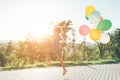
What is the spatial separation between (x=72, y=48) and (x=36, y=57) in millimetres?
5192

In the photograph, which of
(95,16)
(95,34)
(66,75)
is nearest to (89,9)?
(95,16)

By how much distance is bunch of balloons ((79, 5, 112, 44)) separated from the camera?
12.4m

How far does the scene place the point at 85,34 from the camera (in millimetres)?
12914

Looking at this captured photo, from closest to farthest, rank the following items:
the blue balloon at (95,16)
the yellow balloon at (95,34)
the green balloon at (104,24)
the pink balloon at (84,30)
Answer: the green balloon at (104,24)
the yellow balloon at (95,34)
the blue balloon at (95,16)
the pink balloon at (84,30)

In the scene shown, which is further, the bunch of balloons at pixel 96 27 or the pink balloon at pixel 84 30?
the pink balloon at pixel 84 30

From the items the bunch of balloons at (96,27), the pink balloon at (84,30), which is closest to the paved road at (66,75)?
the bunch of balloons at (96,27)

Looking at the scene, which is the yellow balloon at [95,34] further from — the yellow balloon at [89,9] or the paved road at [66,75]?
the paved road at [66,75]

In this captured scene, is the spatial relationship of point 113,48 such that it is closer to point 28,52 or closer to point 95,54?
point 95,54

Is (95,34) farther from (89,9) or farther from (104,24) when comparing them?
(89,9)

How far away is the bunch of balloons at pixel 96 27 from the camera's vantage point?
12.4 metres

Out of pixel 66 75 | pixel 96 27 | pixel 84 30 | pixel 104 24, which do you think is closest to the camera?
pixel 66 75

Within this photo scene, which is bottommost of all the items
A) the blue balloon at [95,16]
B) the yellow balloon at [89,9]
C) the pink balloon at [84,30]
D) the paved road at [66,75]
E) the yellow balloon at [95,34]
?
the paved road at [66,75]

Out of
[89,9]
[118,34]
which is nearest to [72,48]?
[118,34]

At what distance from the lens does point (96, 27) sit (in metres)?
12.7
